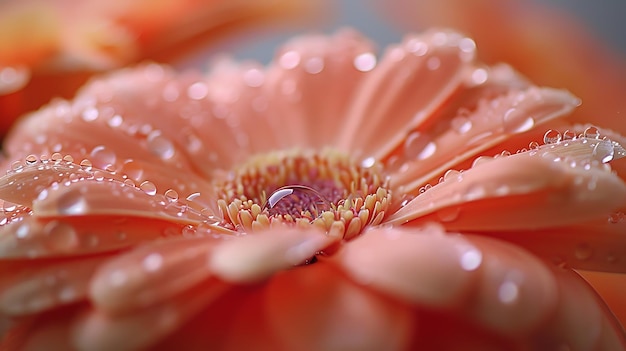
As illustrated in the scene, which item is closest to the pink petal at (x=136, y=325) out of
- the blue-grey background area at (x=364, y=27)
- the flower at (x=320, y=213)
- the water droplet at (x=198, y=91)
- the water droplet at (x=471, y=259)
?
the flower at (x=320, y=213)

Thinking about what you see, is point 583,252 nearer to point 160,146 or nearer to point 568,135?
point 568,135

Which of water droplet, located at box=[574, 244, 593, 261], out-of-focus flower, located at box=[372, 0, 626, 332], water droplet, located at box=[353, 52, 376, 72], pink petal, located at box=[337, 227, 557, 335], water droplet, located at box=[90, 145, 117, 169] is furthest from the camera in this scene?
out-of-focus flower, located at box=[372, 0, 626, 332]

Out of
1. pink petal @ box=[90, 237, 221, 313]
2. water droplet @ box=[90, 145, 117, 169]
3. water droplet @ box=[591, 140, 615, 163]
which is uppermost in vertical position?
water droplet @ box=[90, 145, 117, 169]

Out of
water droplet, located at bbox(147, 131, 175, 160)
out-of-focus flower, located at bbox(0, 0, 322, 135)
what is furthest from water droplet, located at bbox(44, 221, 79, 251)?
out-of-focus flower, located at bbox(0, 0, 322, 135)

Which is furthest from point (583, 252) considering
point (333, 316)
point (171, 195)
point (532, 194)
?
point (171, 195)

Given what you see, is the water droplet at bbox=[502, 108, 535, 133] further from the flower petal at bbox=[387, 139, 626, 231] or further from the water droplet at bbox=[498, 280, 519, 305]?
the water droplet at bbox=[498, 280, 519, 305]

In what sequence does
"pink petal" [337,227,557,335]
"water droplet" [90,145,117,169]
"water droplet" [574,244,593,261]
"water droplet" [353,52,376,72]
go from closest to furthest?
"pink petal" [337,227,557,335] → "water droplet" [574,244,593,261] → "water droplet" [90,145,117,169] → "water droplet" [353,52,376,72]

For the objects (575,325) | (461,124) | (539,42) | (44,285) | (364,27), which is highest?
(364,27)

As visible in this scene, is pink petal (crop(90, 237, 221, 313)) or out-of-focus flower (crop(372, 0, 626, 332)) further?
out-of-focus flower (crop(372, 0, 626, 332))
